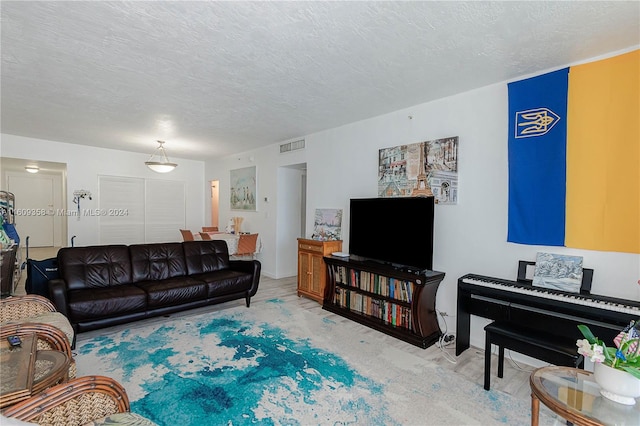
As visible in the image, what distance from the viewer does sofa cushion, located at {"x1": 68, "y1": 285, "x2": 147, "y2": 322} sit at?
3021 mm

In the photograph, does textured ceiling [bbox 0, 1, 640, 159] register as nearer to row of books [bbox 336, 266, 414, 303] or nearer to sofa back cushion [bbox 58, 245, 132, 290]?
sofa back cushion [bbox 58, 245, 132, 290]

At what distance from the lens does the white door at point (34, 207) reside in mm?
8445

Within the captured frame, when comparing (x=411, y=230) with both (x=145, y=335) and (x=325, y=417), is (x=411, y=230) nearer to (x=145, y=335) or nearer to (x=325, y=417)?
(x=325, y=417)

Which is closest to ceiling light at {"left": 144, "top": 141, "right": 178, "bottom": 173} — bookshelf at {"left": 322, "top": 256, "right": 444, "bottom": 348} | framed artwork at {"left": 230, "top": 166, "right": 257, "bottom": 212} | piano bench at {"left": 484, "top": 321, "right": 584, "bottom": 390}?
framed artwork at {"left": 230, "top": 166, "right": 257, "bottom": 212}

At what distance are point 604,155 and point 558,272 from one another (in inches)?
38.9

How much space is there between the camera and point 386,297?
3.54 m

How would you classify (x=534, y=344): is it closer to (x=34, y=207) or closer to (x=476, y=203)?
(x=476, y=203)

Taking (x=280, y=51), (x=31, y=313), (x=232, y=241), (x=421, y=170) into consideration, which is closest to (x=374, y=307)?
Answer: (x=421, y=170)

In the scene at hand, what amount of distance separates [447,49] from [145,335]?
12.8 ft

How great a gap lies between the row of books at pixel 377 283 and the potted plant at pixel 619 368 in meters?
1.78

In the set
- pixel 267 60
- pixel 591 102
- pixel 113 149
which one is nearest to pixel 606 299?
pixel 591 102

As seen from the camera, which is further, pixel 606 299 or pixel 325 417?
pixel 606 299

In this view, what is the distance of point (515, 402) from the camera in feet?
7.27

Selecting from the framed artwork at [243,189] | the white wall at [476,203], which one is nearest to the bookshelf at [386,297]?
the white wall at [476,203]
